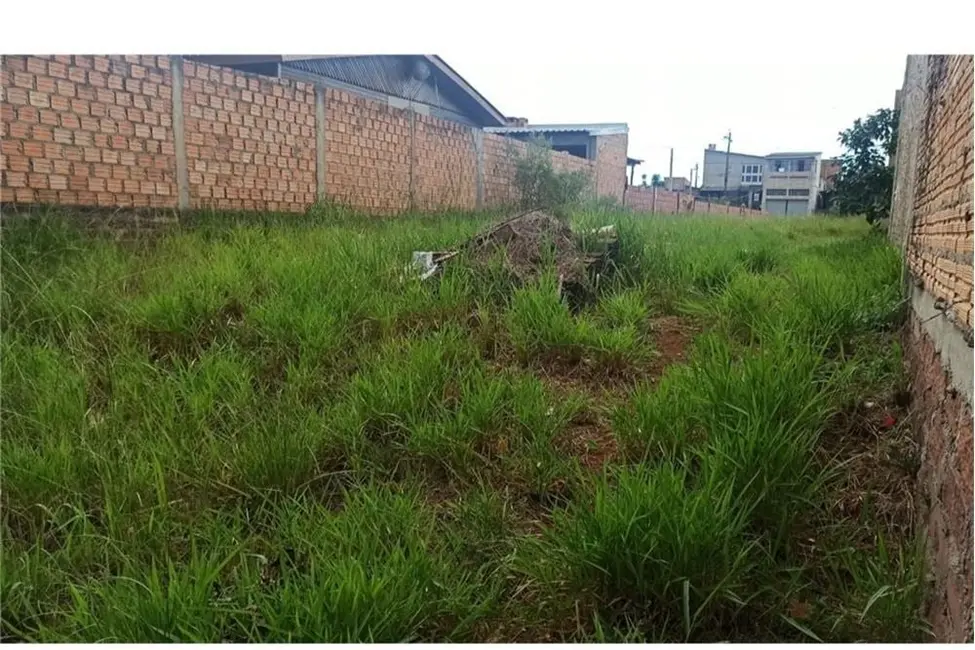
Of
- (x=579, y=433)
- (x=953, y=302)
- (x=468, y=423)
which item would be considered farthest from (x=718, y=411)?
(x=468, y=423)

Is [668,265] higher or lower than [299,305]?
higher

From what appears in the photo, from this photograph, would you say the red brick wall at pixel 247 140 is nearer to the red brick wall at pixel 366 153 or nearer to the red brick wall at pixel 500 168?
the red brick wall at pixel 366 153

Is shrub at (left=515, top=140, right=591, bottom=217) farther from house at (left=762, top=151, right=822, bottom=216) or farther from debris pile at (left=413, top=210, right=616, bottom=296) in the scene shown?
house at (left=762, top=151, right=822, bottom=216)

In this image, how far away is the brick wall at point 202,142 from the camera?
3.99 m

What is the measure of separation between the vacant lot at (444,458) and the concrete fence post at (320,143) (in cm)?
269

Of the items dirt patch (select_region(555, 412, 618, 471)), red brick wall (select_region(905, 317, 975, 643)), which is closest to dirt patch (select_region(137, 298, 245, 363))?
dirt patch (select_region(555, 412, 618, 471))

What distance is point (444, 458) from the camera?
2.14 m

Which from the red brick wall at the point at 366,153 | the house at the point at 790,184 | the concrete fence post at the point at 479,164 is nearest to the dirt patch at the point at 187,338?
the red brick wall at the point at 366,153

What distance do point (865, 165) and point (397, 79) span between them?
26.5ft

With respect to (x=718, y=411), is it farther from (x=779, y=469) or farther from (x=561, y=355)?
(x=561, y=355)

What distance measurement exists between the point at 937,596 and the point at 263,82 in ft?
19.7

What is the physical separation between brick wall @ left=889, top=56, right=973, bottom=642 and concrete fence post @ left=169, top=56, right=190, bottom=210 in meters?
5.09

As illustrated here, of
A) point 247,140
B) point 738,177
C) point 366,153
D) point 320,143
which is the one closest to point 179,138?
point 247,140

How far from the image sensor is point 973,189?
4.94 ft
